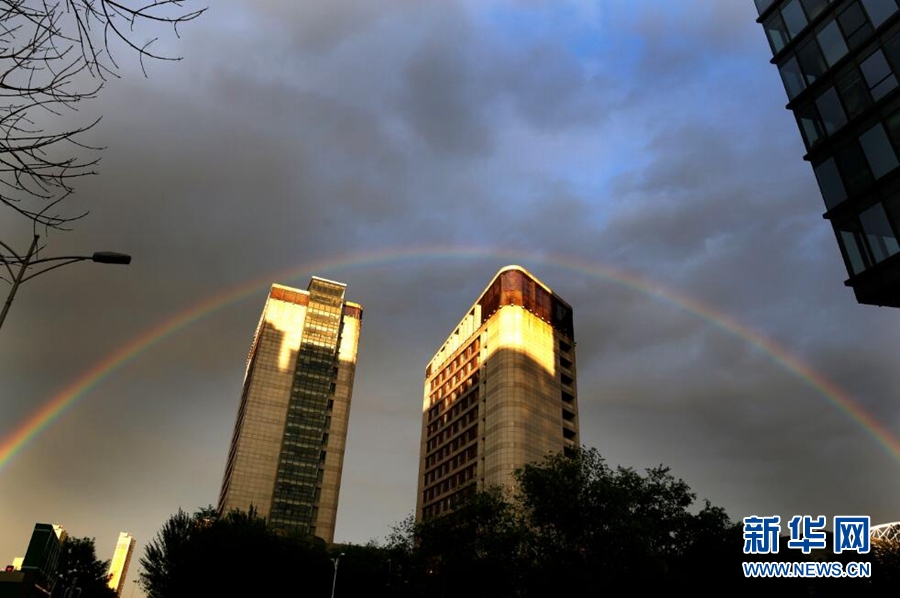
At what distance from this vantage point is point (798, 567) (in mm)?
34562

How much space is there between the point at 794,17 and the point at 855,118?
745 cm

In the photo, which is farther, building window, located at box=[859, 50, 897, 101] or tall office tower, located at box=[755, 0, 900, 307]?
building window, located at box=[859, 50, 897, 101]

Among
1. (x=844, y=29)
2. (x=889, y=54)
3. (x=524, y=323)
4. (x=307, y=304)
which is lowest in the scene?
(x=889, y=54)

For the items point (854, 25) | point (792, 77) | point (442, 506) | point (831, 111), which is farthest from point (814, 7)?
point (442, 506)

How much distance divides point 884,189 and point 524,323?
67066mm

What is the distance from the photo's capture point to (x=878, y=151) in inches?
1056

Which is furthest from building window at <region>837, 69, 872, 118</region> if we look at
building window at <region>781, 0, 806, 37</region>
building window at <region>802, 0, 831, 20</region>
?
building window at <region>781, 0, 806, 37</region>

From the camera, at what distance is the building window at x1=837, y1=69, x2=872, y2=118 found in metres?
27.7

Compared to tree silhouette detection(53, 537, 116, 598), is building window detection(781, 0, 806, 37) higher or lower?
higher

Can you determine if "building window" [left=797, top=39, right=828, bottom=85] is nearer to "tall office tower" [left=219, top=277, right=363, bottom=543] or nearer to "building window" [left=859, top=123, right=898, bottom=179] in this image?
"building window" [left=859, top=123, right=898, bottom=179]

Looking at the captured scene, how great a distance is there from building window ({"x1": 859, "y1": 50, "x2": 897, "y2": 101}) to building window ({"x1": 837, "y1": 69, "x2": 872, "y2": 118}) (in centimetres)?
27

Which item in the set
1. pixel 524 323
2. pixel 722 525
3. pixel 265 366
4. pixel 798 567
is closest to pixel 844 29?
pixel 798 567

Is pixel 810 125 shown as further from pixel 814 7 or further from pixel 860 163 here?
pixel 814 7

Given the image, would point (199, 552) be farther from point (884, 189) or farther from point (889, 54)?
point (889, 54)
